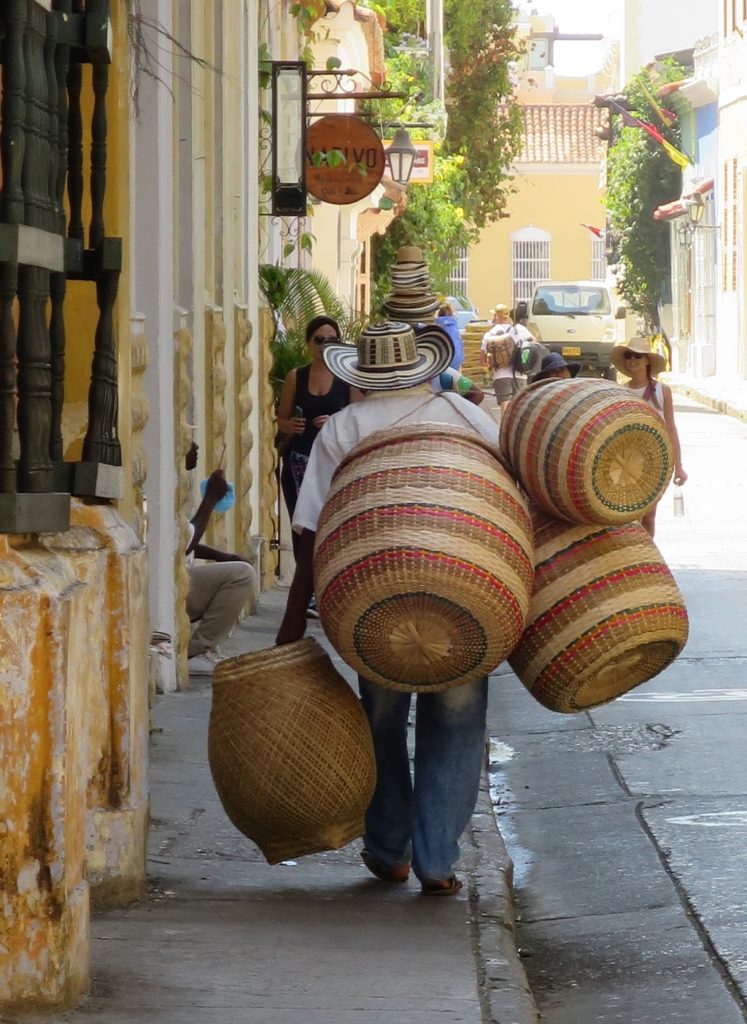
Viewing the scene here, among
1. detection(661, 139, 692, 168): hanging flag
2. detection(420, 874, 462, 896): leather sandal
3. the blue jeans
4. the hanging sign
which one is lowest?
detection(420, 874, 462, 896): leather sandal

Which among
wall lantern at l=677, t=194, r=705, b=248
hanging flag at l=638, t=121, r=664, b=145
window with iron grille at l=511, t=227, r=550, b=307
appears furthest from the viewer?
window with iron grille at l=511, t=227, r=550, b=307

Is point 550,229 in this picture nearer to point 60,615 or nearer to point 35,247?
point 35,247

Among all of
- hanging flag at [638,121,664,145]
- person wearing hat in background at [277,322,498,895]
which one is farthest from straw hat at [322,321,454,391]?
hanging flag at [638,121,664,145]

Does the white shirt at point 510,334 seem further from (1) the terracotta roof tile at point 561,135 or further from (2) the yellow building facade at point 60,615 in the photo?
(1) the terracotta roof tile at point 561,135

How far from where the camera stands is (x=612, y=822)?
810cm

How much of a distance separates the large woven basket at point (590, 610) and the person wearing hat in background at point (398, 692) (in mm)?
321

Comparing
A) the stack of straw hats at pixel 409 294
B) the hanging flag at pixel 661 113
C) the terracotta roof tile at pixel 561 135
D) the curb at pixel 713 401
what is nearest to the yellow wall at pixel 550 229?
the terracotta roof tile at pixel 561 135

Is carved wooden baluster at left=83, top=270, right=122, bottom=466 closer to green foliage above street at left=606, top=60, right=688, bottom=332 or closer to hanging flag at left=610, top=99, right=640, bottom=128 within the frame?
hanging flag at left=610, top=99, right=640, bottom=128

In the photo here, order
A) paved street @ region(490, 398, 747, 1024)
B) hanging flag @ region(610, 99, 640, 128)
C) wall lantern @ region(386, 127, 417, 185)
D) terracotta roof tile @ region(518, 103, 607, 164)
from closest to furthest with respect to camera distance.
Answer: paved street @ region(490, 398, 747, 1024), wall lantern @ region(386, 127, 417, 185), hanging flag @ region(610, 99, 640, 128), terracotta roof tile @ region(518, 103, 607, 164)

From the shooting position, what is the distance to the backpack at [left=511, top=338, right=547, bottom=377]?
1326 inches

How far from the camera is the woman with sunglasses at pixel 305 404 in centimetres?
1320

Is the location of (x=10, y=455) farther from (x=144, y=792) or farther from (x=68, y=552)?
(x=144, y=792)

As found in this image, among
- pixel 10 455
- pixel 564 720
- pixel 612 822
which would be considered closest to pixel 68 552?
pixel 10 455

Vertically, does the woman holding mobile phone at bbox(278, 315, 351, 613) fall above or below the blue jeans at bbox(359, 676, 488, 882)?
above
